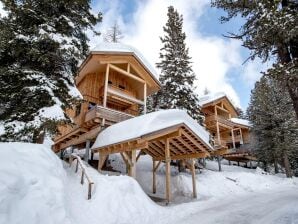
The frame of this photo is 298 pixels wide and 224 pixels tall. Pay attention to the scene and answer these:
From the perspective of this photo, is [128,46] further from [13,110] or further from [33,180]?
[33,180]

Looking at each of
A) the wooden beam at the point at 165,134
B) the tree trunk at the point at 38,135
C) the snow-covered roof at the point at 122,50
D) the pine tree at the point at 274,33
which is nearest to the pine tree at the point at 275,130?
the snow-covered roof at the point at 122,50

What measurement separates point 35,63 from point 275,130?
22.4 metres

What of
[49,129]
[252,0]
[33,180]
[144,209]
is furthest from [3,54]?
[252,0]

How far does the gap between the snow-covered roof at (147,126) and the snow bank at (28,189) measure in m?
4.46

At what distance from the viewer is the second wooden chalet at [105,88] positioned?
49.7 feet

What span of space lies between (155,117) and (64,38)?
5.68 meters

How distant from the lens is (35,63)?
33.7 feet

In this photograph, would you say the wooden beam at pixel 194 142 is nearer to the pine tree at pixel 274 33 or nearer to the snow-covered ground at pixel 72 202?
the snow-covered ground at pixel 72 202

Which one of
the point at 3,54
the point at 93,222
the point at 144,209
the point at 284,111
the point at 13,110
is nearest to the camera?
the point at 93,222

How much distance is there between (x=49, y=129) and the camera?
9.38 meters

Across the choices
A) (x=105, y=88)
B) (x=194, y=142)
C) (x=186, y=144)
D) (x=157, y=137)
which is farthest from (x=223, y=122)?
(x=157, y=137)

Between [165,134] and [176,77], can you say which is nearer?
[165,134]

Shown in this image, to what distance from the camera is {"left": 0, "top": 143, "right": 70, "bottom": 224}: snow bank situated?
16.1 feet

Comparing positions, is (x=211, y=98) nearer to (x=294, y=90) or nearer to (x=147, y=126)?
(x=147, y=126)
